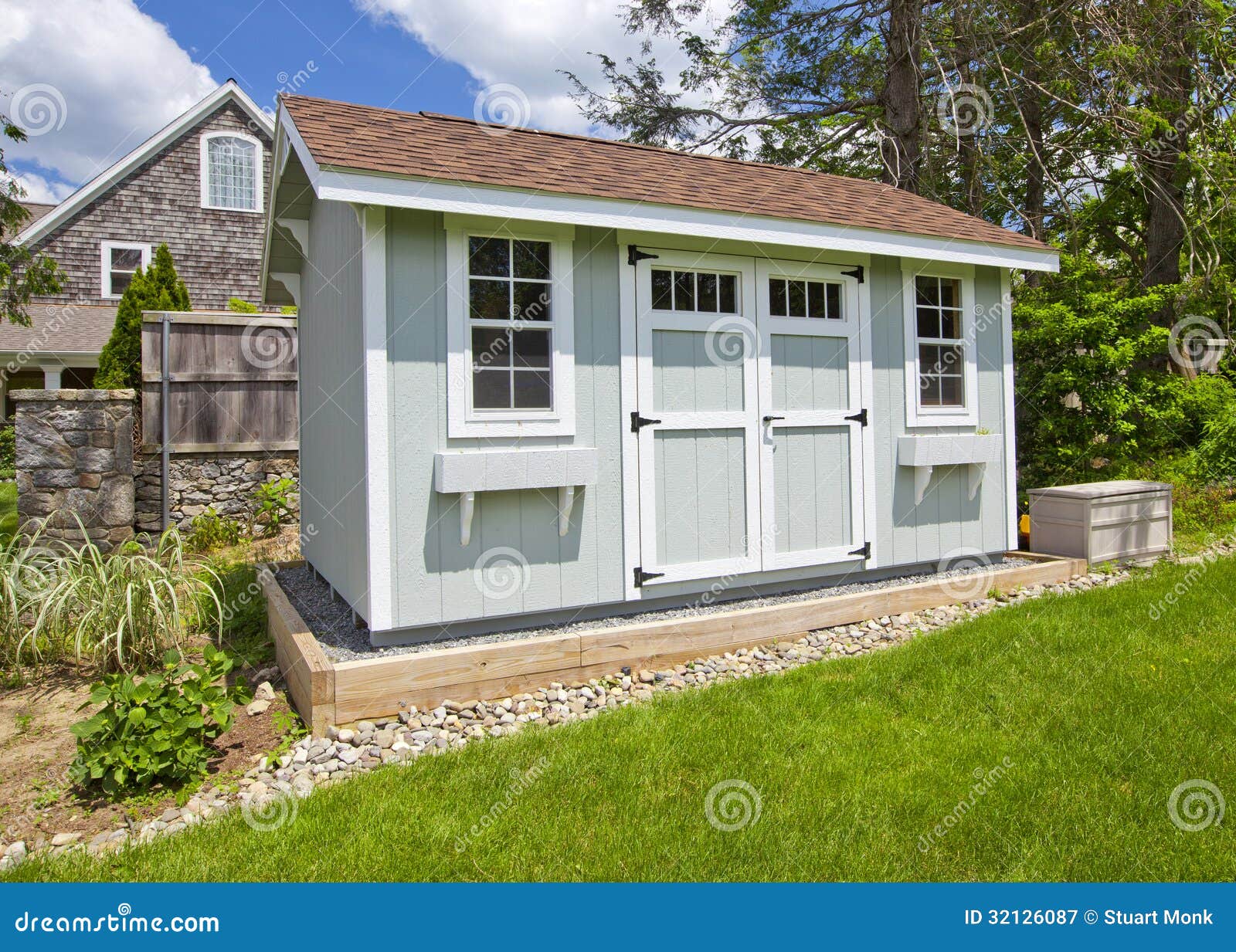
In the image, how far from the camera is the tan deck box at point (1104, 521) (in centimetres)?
634

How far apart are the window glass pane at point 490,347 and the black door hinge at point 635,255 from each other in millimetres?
958

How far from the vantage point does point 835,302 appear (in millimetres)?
5711

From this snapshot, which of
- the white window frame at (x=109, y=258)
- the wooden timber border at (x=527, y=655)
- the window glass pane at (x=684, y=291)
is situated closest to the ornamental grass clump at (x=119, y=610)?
the wooden timber border at (x=527, y=655)

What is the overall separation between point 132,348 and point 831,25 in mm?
10819

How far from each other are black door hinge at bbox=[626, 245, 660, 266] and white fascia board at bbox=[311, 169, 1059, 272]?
18cm

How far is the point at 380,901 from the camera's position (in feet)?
7.78

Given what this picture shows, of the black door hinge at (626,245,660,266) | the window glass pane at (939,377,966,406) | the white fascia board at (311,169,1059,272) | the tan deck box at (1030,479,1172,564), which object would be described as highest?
the white fascia board at (311,169,1059,272)

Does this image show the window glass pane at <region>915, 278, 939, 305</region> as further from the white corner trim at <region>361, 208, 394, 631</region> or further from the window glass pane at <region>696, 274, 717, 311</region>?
the white corner trim at <region>361, 208, 394, 631</region>

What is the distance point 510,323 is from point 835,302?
2.51 meters

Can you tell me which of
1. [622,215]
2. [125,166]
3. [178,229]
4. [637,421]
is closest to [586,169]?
[622,215]

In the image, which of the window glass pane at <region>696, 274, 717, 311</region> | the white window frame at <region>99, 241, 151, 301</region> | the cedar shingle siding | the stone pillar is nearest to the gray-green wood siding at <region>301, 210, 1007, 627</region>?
the window glass pane at <region>696, 274, 717, 311</region>

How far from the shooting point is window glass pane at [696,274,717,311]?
5191 mm

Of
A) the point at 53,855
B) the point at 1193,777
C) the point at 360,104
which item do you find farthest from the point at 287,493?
the point at 1193,777

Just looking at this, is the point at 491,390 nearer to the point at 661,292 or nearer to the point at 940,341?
the point at 661,292
